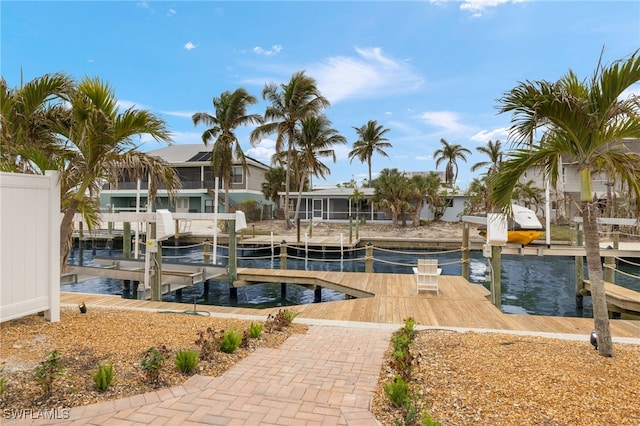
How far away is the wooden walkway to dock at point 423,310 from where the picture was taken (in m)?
5.73

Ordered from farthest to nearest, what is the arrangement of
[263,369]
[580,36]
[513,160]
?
[580,36], [513,160], [263,369]

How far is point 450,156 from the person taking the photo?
41812 millimetres

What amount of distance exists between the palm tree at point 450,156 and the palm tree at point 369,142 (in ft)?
24.6

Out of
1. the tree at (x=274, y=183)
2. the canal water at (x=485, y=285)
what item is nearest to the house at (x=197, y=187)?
the tree at (x=274, y=183)

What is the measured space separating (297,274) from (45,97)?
22.7 feet

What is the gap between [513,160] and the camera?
4.25 meters

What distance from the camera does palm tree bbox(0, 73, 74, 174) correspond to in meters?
5.29

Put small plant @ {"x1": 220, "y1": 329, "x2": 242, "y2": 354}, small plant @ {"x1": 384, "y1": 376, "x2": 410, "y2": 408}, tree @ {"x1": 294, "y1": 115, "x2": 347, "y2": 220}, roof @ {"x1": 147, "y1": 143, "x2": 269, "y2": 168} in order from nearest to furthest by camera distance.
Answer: small plant @ {"x1": 384, "y1": 376, "x2": 410, "y2": 408} → small plant @ {"x1": 220, "y1": 329, "x2": 242, "y2": 354} → tree @ {"x1": 294, "y1": 115, "x2": 347, "y2": 220} → roof @ {"x1": 147, "y1": 143, "x2": 269, "y2": 168}

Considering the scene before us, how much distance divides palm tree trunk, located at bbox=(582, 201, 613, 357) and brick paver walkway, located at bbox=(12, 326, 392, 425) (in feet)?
7.73

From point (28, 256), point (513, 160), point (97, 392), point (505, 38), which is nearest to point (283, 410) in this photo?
point (97, 392)

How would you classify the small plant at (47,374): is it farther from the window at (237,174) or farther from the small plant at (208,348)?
the window at (237,174)

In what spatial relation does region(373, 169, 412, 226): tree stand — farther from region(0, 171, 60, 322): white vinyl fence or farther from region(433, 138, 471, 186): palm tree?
region(0, 171, 60, 322): white vinyl fence

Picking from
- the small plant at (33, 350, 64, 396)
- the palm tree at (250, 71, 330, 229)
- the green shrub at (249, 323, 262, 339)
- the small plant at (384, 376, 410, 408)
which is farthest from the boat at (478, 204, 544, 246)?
the palm tree at (250, 71, 330, 229)

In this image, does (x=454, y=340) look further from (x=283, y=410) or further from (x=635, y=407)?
(x=283, y=410)
